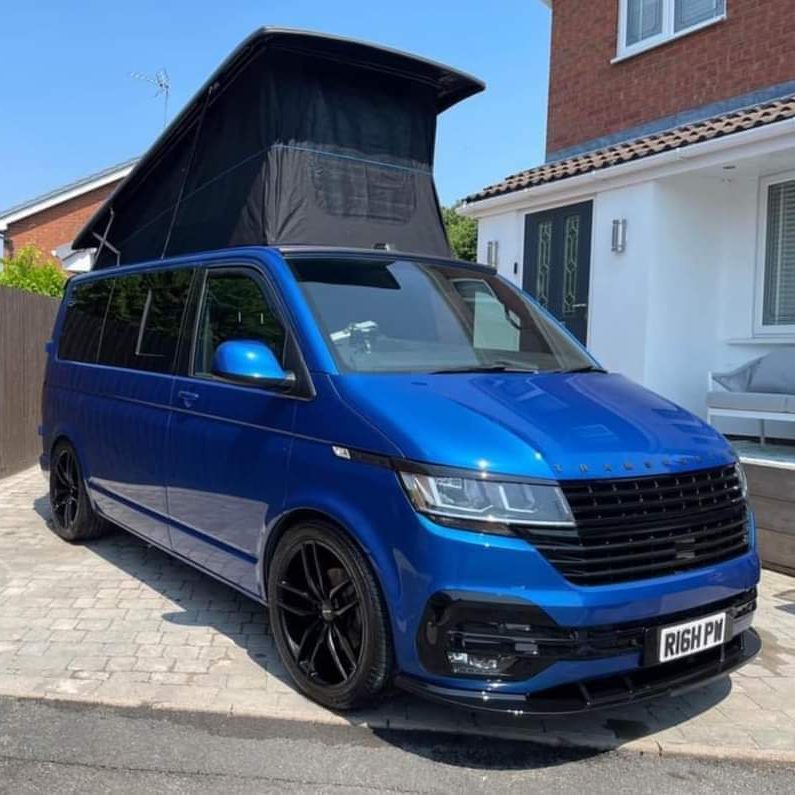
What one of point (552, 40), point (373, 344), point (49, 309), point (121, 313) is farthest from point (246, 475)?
point (552, 40)

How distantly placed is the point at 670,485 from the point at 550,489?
0.55 metres

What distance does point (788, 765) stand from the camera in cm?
330

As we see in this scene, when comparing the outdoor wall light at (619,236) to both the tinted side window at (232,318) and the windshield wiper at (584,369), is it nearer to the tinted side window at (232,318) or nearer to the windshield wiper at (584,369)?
the windshield wiper at (584,369)

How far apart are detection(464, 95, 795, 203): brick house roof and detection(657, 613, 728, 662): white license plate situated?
209 inches

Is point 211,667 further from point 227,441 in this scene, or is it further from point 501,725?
point 501,725

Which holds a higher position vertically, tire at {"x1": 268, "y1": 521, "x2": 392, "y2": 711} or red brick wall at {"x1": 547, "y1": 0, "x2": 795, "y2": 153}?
red brick wall at {"x1": 547, "y1": 0, "x2": 795, "y2": 153}

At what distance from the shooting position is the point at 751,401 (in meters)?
7.23

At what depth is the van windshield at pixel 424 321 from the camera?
384 centimetres

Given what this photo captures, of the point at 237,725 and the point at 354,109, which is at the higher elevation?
the point at 354,109

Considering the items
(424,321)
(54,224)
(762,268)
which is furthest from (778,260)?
(54,224)

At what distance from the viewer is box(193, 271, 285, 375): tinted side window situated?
4.01m

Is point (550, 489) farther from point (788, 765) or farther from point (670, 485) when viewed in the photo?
point (788, 765)

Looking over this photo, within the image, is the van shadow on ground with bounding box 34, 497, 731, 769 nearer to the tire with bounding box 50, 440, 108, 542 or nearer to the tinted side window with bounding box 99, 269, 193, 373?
the tinted side window with bounding box 99, 269, 193, 373

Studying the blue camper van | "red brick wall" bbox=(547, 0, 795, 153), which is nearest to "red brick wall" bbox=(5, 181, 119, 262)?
"red brick wall" bbox=(547, 0, 795, 153)
